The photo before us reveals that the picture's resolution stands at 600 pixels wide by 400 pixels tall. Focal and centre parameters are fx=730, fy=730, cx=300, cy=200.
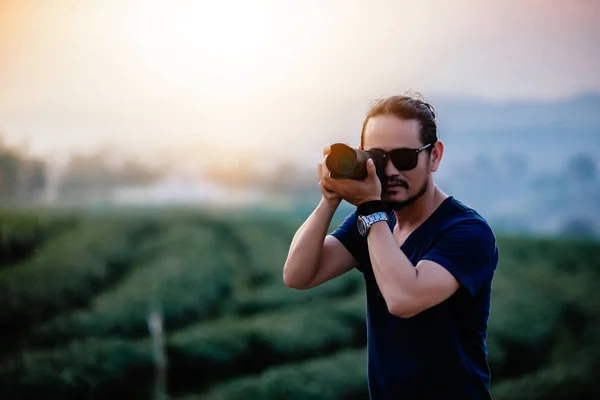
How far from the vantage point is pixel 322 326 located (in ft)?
20.0

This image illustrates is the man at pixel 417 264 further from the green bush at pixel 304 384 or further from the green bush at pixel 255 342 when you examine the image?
the green bush at pixel 255 342

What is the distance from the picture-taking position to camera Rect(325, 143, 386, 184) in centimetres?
150

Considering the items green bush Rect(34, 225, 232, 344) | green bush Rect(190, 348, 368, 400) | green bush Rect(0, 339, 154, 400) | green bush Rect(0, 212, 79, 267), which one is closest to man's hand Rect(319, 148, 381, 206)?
green bush Rect(190, 348, 368, 400)

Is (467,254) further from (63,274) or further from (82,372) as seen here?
(63,274)

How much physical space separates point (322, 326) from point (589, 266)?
13.6 feet

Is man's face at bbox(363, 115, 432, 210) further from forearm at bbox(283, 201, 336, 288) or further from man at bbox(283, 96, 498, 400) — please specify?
forearm at bbox(283, 201, 336, 288)

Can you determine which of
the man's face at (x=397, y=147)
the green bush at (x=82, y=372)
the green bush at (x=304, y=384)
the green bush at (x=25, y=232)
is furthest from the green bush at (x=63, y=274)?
the man's face at (x=397, y=147)

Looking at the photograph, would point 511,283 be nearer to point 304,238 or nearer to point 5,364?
point 5,364

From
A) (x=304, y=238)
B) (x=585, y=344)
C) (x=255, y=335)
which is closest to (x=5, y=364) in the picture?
(x=255, y=335)

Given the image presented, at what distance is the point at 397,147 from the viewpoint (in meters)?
1.59

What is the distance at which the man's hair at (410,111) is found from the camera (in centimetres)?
161

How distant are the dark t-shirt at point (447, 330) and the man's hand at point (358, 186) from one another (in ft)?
0.52

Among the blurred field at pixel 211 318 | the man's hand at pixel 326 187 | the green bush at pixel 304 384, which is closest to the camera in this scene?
the man's hand at pixel 326 187

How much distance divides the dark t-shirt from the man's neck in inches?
1.7
